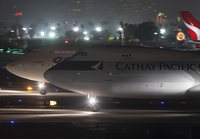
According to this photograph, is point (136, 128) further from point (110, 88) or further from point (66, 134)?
point (110, 88)

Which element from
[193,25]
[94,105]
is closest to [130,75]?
[94,105]

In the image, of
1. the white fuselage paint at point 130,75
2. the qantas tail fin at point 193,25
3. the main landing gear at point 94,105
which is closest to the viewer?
the white fuselage paint at point 130,75

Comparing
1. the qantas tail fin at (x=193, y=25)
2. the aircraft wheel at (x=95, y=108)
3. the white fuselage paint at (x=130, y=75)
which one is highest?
the qantas tail fin at (x=193, y=25)

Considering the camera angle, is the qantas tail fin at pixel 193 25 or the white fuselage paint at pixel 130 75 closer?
the white fuselage paint at pixel 130 75

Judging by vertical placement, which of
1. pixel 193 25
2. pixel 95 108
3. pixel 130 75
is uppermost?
pixel 193 25

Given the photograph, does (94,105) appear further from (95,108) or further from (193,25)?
(193,25)

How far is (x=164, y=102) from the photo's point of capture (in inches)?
962

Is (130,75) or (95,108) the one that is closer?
(130,75)

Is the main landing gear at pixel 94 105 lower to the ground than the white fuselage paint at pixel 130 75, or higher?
lower

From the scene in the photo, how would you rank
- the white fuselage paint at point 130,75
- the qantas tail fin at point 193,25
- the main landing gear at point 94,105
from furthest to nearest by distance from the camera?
the qantas tail fin at point 193,25
the main landing gear at point 94,105
the white fuselage paint at point 130,75

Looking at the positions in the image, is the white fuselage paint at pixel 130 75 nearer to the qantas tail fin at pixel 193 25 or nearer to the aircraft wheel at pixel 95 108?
the aircraft wheel at pixel 95 108

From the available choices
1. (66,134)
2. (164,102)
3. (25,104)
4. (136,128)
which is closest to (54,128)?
(66,134)

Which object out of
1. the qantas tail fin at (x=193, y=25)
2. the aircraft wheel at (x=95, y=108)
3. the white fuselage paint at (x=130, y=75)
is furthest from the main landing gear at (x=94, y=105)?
the qantas tail fin at (x=193, y=25)

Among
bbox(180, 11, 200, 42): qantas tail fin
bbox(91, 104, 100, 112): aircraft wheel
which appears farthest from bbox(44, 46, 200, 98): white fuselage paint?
bbox(180, 11, 200, 42): qantas tail fin
